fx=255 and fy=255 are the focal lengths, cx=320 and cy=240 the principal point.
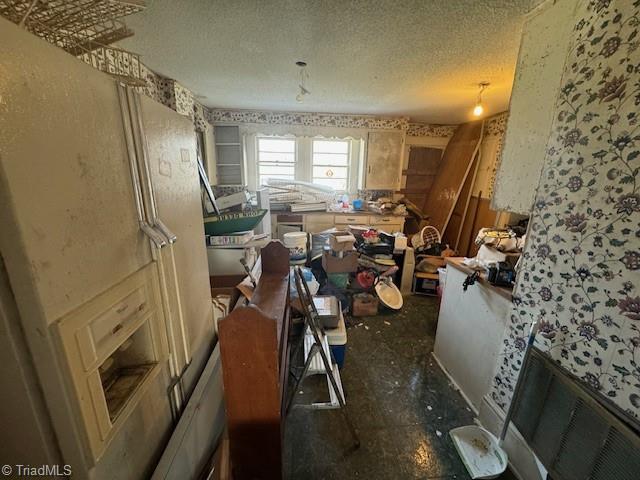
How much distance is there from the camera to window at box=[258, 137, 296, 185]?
420 cm

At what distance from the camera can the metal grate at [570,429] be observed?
92 centimetres

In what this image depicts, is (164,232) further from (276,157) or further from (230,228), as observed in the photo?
(276,157)

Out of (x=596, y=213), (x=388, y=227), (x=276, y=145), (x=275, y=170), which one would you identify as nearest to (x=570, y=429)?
(x=596, y=213)

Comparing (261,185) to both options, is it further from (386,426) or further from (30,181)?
(30,181)

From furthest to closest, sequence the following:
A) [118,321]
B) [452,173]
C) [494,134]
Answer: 1. [452,173]
2. [494,134]
3. [118,321]

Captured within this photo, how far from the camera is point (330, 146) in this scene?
4320 millimetres

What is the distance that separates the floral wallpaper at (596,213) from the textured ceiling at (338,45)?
1.73 ft

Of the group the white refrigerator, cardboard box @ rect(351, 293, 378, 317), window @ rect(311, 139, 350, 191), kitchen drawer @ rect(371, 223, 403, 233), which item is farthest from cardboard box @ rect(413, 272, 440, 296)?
the white refrigerator

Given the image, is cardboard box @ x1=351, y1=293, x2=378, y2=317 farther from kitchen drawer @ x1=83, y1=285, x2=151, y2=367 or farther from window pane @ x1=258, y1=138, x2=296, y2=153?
window pane @ x1=258, y1=138, x2=296, y2=153

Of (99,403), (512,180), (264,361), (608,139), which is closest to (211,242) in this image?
(264,361)

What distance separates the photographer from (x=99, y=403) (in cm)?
61

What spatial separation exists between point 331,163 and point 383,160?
87cm

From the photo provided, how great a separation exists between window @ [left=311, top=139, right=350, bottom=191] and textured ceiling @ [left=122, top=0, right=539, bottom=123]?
1.45m

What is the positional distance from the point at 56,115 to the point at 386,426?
2051 millimetres
